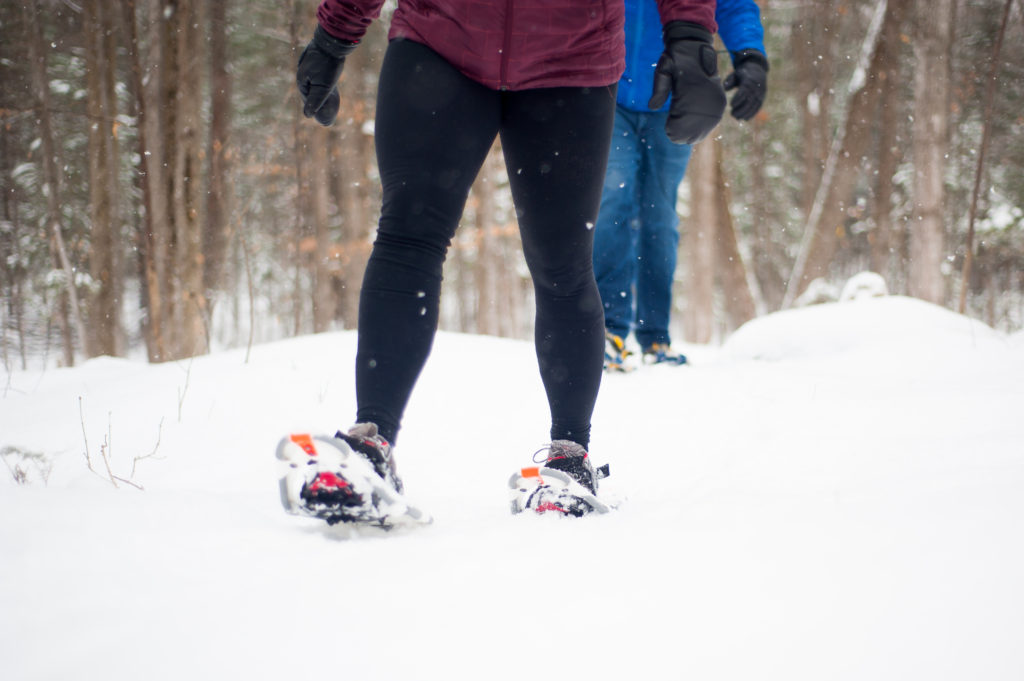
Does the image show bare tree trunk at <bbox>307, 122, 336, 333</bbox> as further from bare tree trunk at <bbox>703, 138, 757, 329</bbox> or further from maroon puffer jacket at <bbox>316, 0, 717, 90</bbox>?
maroon puffer jacket at <bbox>316, 0, 717, 90</bbox>

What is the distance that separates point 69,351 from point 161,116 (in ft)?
16.2

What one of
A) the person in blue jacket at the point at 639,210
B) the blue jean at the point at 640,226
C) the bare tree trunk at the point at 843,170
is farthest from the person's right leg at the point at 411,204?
the bare tree trunk at the point at 843,170

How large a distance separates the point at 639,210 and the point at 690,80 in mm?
1850

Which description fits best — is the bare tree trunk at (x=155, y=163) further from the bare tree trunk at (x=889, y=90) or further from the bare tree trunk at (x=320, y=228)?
the bare tree trunk at (x=889, y=90)

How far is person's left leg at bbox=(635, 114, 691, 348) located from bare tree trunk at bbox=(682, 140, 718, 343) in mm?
6361

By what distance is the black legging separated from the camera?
133cm

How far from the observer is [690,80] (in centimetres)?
146

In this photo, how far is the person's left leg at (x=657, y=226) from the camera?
3129mm

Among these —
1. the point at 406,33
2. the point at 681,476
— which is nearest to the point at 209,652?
the point at 406,33

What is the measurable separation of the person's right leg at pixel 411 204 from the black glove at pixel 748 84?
0.74 m

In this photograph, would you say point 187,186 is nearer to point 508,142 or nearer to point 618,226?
point 618,226

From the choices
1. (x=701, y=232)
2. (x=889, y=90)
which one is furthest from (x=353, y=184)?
(x=889, y=90)

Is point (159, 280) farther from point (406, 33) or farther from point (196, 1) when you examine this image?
point (406, 33)

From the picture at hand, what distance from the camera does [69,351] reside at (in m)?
9.82
